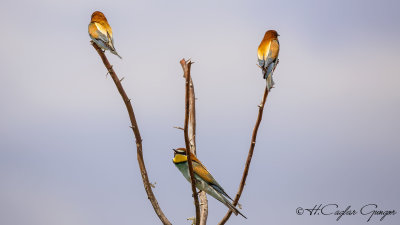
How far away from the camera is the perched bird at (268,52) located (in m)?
3.77

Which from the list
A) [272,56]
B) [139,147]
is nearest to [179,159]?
[139,147]

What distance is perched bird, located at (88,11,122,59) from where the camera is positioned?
4.75 m

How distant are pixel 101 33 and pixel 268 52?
5.01 ft

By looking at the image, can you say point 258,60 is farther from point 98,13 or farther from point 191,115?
point 98,13

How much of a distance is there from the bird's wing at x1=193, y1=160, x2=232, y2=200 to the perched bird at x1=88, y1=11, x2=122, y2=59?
1.79 meters

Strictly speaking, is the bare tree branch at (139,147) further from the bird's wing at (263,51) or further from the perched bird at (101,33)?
the perched bird at (101,33)

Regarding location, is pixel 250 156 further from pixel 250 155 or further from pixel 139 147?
pixel 139 147

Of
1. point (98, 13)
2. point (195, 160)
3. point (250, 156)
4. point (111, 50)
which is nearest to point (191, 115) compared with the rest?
point (195, 160)

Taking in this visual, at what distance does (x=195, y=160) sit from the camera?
3.28m

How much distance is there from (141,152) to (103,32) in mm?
2102

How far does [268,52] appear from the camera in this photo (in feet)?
12.9

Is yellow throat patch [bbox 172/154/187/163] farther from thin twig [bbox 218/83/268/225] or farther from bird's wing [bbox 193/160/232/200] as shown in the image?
thin twig [bbox 218/83/268/225]

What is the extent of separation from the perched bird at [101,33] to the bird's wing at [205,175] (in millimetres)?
1793

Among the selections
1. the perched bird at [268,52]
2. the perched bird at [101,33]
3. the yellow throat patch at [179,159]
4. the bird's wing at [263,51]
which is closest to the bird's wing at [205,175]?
the yellow throat patch at [179,159]
